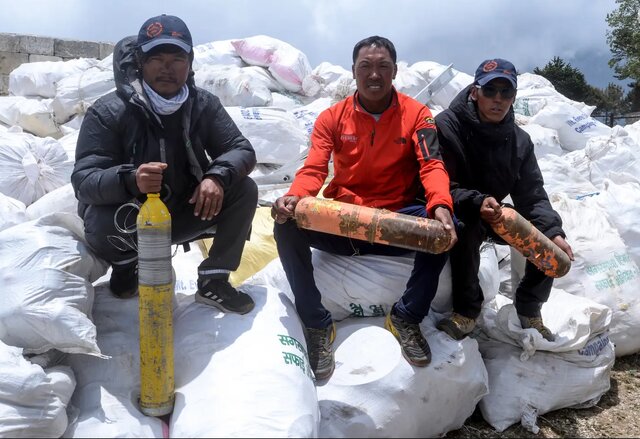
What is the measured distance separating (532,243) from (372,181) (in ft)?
2.40

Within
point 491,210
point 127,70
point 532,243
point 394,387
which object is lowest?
point 394,387

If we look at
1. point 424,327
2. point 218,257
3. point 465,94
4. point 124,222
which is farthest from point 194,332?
point 465,94

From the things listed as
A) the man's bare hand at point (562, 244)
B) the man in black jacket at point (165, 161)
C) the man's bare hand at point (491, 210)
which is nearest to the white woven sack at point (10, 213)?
the man in black jacket at point (165, 161)

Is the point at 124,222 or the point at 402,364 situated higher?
the point at 124,222

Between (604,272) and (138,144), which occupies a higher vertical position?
(138,144)

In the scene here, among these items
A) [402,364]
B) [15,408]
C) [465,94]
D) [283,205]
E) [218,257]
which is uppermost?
[465,94]

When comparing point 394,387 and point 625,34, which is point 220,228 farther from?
point 625,34

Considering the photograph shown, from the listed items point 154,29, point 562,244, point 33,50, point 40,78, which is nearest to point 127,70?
point 154,29

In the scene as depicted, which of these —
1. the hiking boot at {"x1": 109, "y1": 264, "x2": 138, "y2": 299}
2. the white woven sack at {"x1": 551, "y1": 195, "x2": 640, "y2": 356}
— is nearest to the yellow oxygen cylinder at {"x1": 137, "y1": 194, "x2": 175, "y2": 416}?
the hiking boot at {"x1": 109, "y1": 264, "x2": 138, "y2": 299}

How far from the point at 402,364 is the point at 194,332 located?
2.68 feet

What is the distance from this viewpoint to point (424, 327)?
2.47 metres

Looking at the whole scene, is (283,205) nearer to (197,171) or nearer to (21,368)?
(197,171)

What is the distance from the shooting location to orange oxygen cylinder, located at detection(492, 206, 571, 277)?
7.75 ft

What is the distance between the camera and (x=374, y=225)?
7.18 feet
